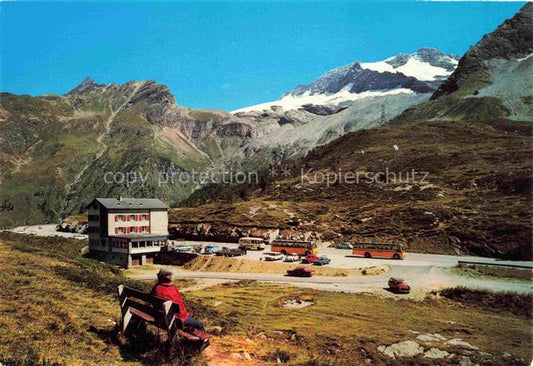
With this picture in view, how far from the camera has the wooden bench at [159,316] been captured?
435 inches

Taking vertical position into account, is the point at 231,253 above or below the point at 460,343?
below

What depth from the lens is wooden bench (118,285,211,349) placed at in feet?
36.2

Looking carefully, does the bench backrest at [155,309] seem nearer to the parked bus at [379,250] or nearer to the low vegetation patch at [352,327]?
the low vegetation patch at [352,327]

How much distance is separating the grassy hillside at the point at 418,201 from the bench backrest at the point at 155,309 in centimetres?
5528

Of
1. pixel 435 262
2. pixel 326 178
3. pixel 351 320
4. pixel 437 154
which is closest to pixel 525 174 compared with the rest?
pixel 437 154

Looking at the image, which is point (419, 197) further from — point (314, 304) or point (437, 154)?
point (314, 304)

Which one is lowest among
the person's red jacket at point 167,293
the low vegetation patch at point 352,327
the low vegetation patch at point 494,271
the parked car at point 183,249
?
the parked car at point 183,249

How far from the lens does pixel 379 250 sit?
5894 centimetres

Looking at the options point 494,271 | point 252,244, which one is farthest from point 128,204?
point 494,271

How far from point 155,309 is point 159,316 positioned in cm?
27

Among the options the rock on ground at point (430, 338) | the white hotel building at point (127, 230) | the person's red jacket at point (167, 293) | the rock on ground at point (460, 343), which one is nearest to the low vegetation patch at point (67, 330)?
the person's red jacket at point (167, 293)

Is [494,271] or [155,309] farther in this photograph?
[494,271]

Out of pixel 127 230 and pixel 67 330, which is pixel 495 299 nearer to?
pixel 67 330

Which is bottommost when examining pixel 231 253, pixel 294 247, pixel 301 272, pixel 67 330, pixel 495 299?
pixel 231 253
